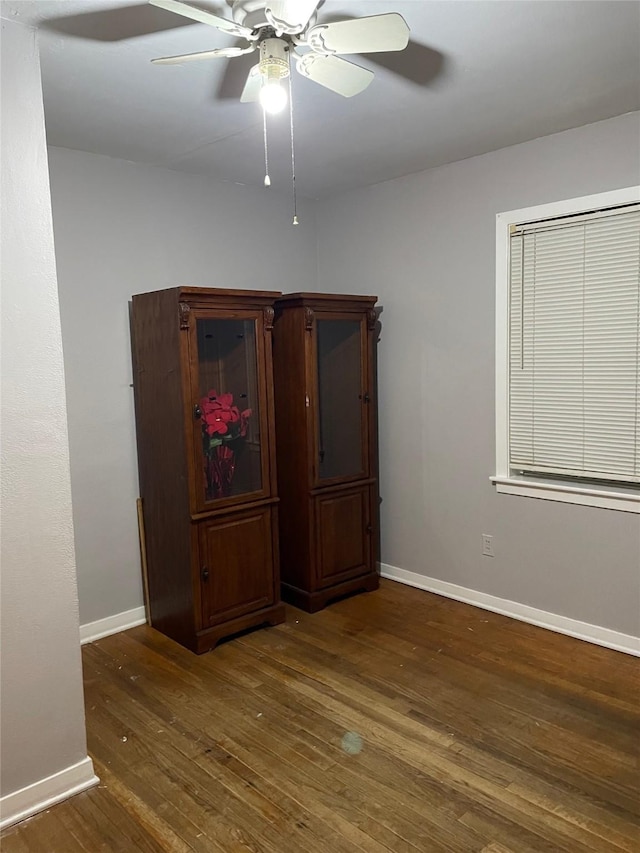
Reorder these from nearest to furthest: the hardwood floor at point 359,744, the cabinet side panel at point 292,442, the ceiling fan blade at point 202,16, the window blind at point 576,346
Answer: the ceiling fan blade at point 202,16, the hardwood floor at point 359,744, the window blind at point 576,346, the cabinet side panel at point 292,442

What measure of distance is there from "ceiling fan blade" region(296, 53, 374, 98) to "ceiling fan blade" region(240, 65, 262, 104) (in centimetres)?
13

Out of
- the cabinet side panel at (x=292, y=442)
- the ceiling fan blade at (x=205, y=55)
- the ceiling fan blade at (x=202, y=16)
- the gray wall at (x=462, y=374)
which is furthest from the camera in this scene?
the cabinet side panel at (x=292, y=442)

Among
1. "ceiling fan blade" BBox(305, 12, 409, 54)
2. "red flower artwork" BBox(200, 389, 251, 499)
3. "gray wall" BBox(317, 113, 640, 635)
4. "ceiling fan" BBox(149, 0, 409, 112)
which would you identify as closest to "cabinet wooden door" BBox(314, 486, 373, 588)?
"gray wall" BBox(317, 113, 640, 635)

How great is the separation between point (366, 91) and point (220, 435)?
66.6 inches

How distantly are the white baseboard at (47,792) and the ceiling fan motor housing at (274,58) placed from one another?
2323 mm

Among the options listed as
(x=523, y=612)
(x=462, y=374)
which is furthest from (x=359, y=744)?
(x=462, y=374)

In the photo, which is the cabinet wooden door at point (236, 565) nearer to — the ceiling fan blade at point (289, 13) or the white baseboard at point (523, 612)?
the white baseboard at point (523, 612)

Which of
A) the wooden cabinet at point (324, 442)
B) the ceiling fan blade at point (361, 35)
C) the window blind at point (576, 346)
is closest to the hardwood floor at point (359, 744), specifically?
the wooden cabinet at point (324, 442)

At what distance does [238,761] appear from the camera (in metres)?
2.33

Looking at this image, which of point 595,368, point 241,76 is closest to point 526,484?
point 595,368

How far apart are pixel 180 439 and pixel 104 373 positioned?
0.61 meters

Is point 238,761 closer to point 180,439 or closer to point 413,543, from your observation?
point 180,439

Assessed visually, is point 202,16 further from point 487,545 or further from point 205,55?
point 487,545

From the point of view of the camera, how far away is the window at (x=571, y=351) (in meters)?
2.96
